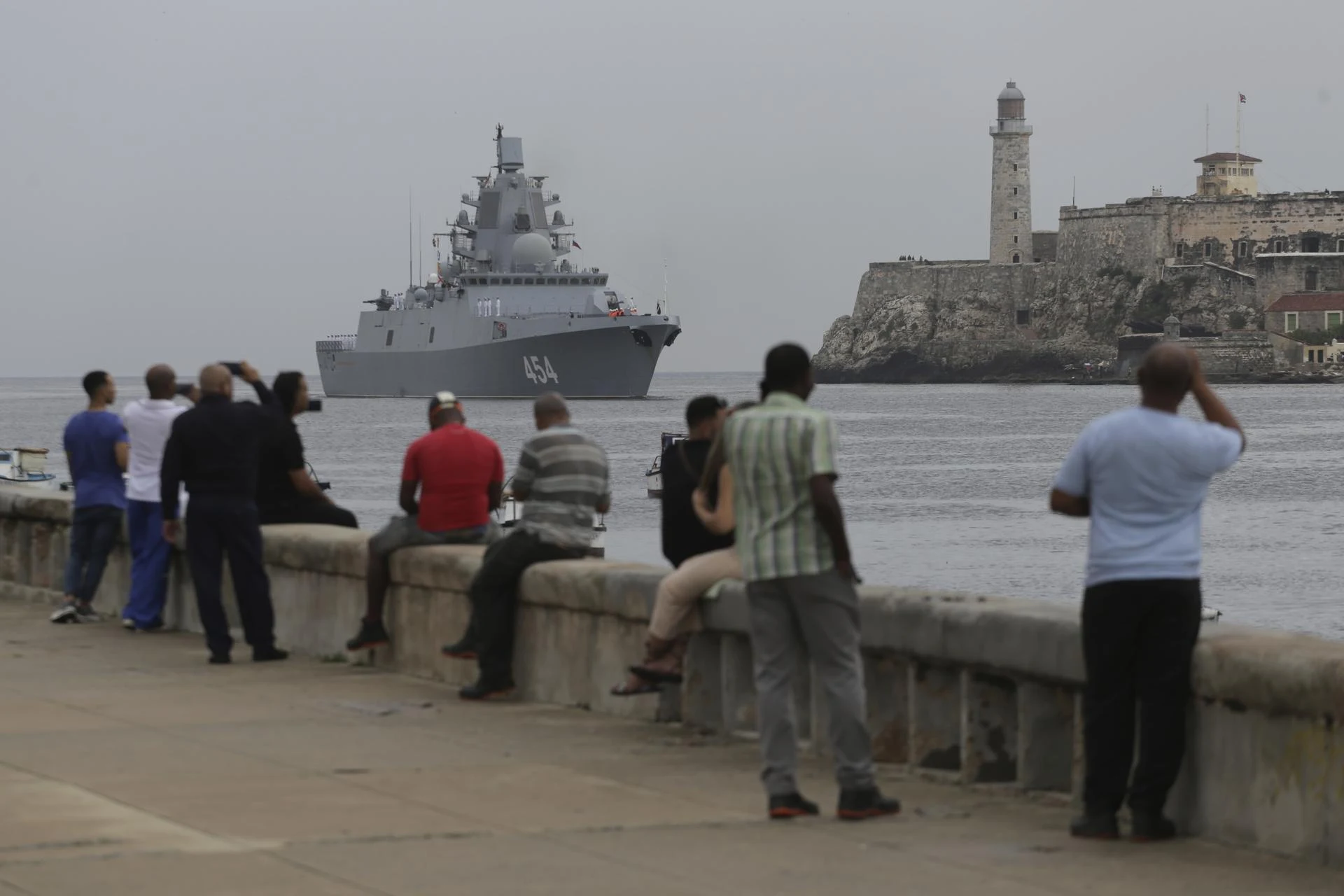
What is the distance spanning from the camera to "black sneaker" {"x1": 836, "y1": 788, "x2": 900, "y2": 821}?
235 inches

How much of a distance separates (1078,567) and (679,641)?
93.3 feet

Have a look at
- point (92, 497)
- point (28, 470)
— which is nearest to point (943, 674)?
point (92, 497)

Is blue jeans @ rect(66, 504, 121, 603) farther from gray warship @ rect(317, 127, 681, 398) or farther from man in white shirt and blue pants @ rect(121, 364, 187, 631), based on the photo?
gray warship @ rect(317, 127, 681, 398)

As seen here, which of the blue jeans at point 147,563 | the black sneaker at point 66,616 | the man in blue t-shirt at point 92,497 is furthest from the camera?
Answer: the black sneaker at point 66,616

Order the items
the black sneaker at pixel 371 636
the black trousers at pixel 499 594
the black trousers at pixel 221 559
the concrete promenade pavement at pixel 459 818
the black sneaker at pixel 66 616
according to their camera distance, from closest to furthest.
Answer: the concrete promenade pavement at pixel 459 818 < the black trousers at pixel 499 594 < the black sneaker at pixel 371 636 < the black trousers at pixel 221 559 < the black sneaker at pixel 66 616

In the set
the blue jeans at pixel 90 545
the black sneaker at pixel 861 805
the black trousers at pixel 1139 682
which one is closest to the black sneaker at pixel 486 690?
the black sneaker at pixel 861 805

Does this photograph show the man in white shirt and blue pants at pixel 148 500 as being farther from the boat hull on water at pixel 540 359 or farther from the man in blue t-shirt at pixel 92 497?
the boat hull on water at pixel 540 359

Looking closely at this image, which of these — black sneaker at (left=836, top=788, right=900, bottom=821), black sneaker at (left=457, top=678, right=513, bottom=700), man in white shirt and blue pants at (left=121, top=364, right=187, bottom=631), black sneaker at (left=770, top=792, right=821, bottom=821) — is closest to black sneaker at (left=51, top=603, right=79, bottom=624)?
man in white shirt and blue pants at (left=121, top=364, right=187, bottom=631)

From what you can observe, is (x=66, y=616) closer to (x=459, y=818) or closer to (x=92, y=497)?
(x=92, y=497)

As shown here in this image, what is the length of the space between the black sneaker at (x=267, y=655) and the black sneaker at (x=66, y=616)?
79.3 inches

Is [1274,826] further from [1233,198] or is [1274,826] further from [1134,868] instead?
[1233,198]

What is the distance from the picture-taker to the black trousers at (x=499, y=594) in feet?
27.0

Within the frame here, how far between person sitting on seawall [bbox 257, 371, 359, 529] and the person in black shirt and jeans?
0.21m

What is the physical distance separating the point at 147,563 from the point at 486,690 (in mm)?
3029
